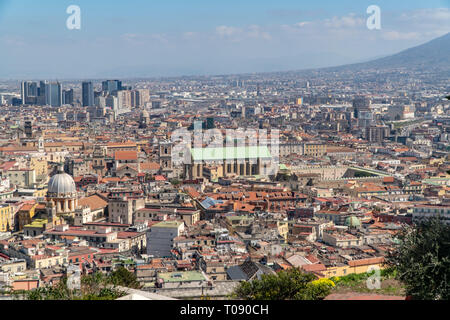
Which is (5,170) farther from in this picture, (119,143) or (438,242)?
(438,242)

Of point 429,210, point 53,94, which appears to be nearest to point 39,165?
point 429,210

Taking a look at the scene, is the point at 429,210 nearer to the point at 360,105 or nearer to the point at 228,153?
the point at 228,153

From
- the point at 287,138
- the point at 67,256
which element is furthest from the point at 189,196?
the point at 287,138

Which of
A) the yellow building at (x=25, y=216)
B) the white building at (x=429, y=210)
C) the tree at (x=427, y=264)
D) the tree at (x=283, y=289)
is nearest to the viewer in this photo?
the tree at (x=427, y=264)

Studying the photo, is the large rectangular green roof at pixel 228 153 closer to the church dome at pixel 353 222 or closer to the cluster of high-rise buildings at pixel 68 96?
the church dome at pixel 353 222

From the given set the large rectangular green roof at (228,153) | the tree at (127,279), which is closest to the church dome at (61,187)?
the tree at (127,279)

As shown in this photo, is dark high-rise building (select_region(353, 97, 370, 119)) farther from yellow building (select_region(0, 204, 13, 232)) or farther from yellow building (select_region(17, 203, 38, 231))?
yellow building (select_region(0, 204, 13, 232))
